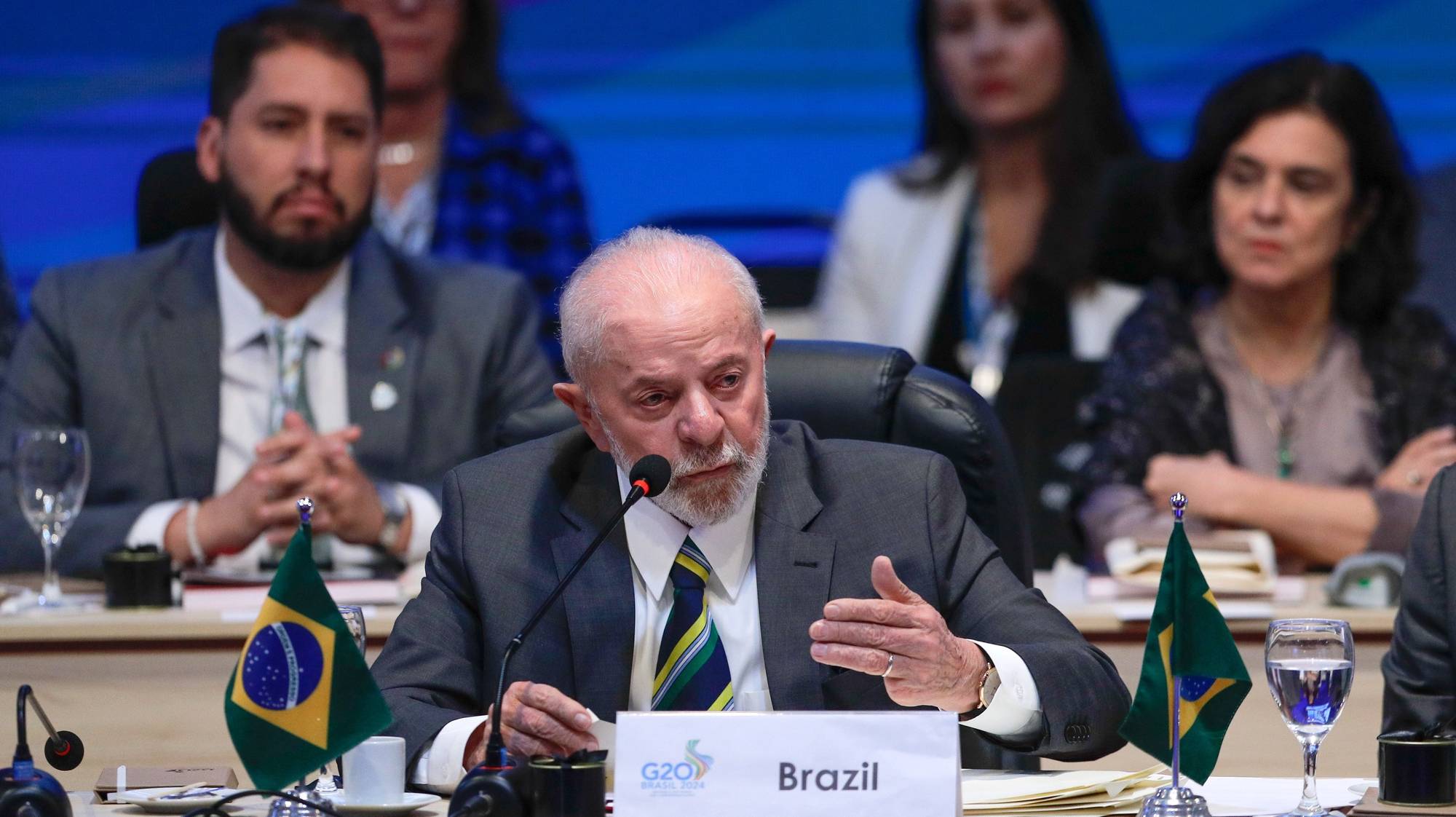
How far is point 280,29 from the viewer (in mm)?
4211

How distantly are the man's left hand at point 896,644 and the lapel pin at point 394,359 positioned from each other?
2.14 m

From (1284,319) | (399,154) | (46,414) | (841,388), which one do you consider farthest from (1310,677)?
(399,154)

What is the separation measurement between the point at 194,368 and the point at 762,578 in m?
1.93

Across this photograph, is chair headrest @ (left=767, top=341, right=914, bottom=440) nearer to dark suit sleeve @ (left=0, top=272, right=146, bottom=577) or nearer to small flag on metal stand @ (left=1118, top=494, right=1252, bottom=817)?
small flag on metal stand @ (left=1118, top=494, right=1252, bottom=817)

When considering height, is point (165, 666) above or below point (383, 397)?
below

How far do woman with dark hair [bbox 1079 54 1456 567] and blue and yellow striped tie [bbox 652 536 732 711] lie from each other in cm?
163

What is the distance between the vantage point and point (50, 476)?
3.30m

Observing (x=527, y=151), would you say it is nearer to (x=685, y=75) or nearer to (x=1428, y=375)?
(x=685, y=75)

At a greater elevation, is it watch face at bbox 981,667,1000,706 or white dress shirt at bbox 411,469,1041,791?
white dress shirt at bbox 411,469,1041,791

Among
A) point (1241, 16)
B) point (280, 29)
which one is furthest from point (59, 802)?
point (1241, 16)

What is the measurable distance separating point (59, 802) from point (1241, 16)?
505 centimetres

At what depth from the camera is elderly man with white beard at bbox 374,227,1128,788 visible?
7.80 feet

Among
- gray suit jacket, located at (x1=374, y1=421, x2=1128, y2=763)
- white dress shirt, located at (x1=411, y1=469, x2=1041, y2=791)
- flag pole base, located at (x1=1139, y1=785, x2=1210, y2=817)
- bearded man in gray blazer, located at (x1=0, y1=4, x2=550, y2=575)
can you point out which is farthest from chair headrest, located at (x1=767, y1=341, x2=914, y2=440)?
bearded man in gray blazer, located at (x1=0, y1=4, x2=550, y2=575)

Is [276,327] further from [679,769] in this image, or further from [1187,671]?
[1187,671]
